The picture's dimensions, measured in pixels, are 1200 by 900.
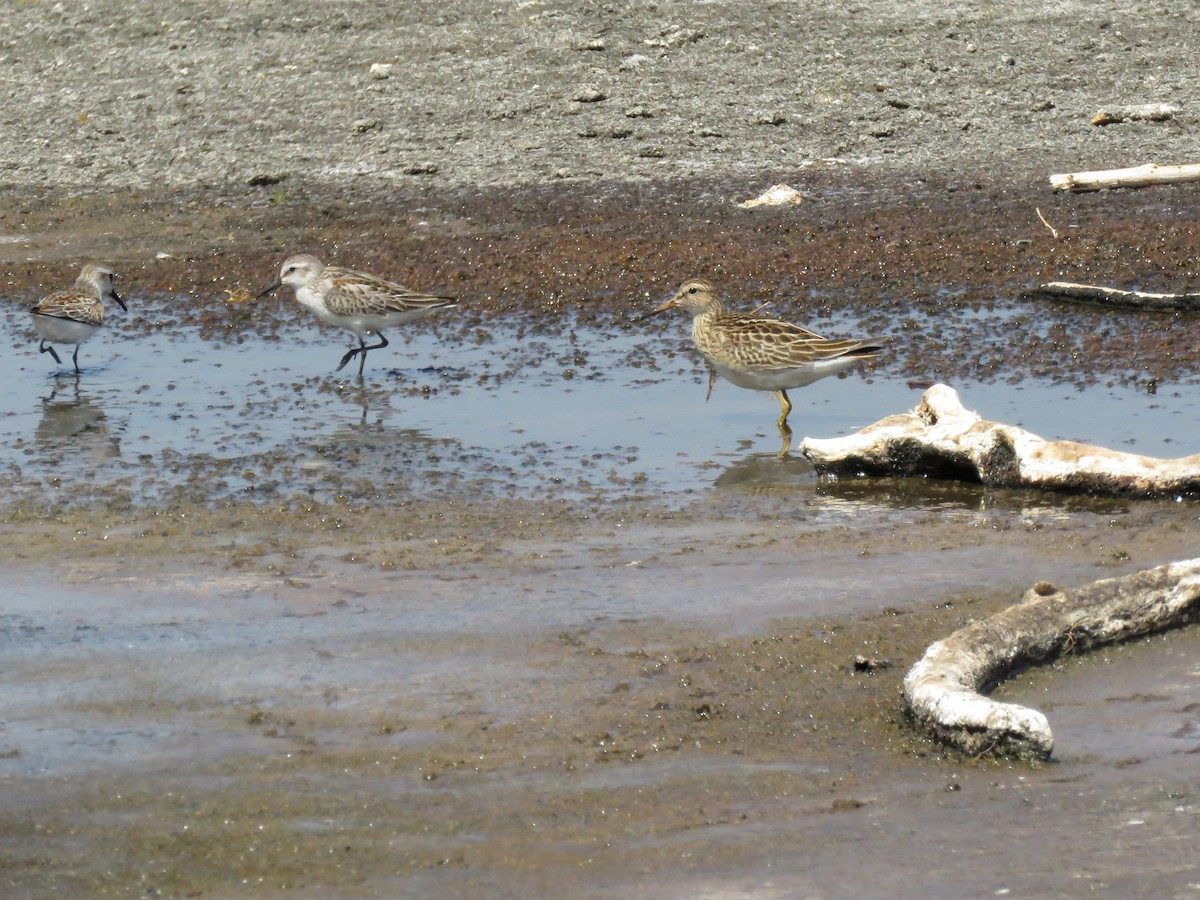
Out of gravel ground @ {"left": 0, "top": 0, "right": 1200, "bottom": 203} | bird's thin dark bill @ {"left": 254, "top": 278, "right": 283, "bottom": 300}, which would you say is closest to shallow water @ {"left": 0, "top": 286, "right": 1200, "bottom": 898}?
bird's thin dark bill @ {"left": 254, "top": 278, "right": 283, "bottom": 300}

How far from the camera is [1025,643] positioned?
6398 mm

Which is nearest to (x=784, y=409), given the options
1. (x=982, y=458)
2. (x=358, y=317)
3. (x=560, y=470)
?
(x=560, y=470)

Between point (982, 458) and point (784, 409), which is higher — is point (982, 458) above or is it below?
above

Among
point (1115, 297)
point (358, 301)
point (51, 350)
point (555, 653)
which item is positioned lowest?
point (51, 350)

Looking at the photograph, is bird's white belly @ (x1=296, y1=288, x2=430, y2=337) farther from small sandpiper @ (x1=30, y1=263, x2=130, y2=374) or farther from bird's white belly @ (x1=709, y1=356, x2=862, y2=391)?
bird's white belly @ (x1=709, y1=356, x2=862, y2=391)

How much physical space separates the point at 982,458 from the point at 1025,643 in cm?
253

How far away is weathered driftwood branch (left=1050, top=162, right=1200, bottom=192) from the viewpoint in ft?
48.0

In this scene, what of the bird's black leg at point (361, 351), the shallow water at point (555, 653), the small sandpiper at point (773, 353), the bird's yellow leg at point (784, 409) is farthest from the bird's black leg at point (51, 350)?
the bird's yellow leg at point (784, 409)

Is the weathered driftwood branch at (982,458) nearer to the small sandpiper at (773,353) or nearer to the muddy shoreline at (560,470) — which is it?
the muddy shoreline at (560,470)

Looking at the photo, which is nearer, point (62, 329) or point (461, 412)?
point (461, 412)

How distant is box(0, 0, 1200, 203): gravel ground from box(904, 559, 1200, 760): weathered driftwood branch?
383 inches

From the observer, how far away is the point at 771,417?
10977mm

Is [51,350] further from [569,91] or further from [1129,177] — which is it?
[1129,177]

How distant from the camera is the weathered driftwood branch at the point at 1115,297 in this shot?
11773 mm
